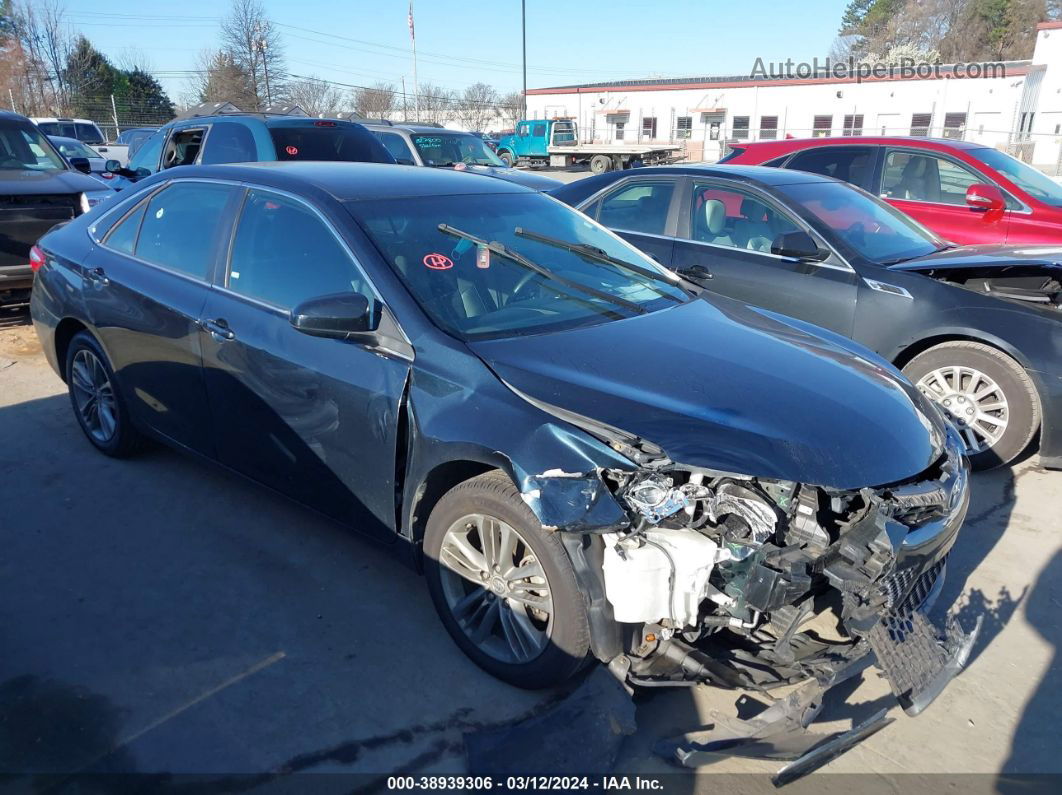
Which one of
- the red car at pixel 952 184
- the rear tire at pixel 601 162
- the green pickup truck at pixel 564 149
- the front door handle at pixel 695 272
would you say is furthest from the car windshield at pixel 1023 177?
the rear tire at pixel 601 162

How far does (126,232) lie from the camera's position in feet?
14.7

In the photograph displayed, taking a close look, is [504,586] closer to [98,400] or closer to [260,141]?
[98,400]

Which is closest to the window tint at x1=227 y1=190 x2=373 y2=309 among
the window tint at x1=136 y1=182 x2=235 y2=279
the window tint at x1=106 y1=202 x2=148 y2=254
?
the window tint at x1=136 y1=182 x2=235 y2=279

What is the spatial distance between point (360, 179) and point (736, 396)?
6.89ft

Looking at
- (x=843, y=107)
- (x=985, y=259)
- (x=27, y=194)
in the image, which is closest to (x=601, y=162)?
(x=843, y=107)

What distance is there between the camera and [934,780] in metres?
2.60

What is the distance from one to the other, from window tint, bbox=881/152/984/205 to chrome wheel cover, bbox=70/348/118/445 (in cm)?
725

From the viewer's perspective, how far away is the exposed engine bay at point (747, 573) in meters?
2.47

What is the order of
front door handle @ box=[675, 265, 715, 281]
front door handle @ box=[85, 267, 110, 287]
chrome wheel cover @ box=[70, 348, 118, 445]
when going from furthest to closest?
front door handle @ box=[675, 265, 715, 281]
chrome wheel cover @ box=[70, 348, 118, 445]
front door handle @ box=[85, 267, 110, 287]

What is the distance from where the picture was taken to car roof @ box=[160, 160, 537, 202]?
12.0ft

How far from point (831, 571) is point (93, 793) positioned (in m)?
2.40

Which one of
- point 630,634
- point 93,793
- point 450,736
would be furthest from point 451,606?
point 93,793

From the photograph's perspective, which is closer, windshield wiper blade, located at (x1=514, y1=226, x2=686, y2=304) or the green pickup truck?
windshield wiper blade, located at (x1=514, y1=226, x2=686, y2=304)

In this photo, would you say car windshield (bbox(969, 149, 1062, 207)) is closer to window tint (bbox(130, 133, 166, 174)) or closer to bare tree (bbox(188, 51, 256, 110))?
window tint (bbox(130, 133, 166, 174))
